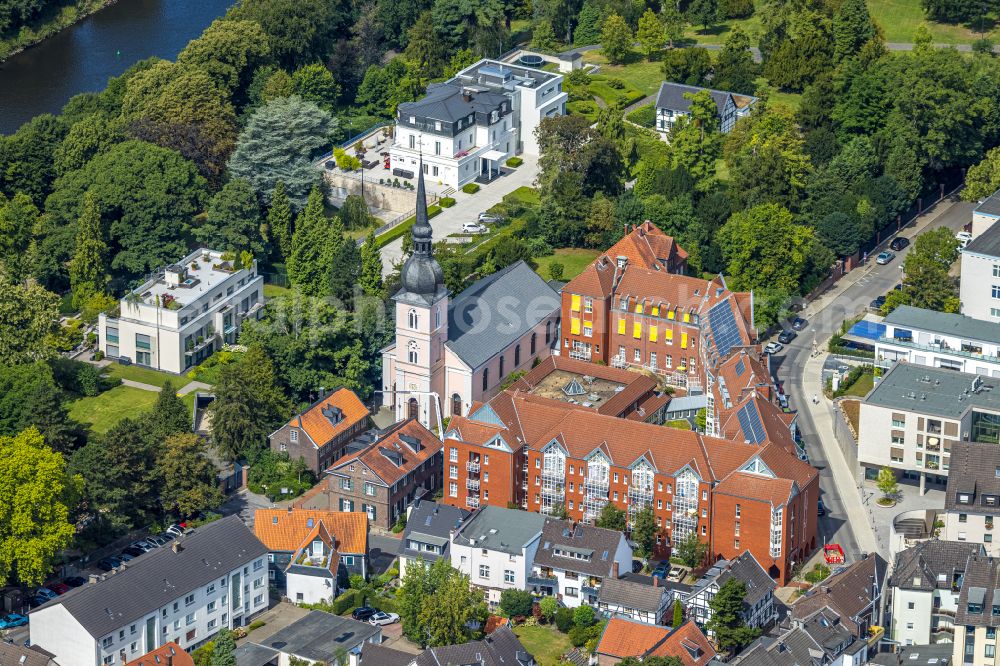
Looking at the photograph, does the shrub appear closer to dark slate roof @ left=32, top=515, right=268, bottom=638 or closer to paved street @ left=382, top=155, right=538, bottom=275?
dark slate roof @ left=32, top=515, right=268, bottom=638

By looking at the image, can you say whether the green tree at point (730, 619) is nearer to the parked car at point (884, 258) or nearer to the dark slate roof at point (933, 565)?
the dark slate roof at point (933, 565)

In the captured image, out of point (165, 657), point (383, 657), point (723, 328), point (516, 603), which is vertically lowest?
point (516, 603)

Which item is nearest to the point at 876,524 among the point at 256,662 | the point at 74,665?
the point at 256,662

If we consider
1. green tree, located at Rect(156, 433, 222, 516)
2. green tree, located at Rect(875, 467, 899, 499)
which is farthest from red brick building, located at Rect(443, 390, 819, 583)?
green tree, located at Rect(156, 433, 222, 516)

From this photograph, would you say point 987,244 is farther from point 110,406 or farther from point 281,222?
point 110,406

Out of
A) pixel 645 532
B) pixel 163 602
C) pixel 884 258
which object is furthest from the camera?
pixel 884 258

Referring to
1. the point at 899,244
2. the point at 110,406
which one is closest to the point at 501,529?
the point at 110,406
